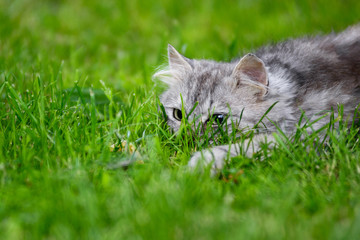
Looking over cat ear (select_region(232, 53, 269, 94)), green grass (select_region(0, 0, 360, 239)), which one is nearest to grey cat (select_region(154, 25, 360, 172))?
cat ear (select_region(232, 53, 269, 94))

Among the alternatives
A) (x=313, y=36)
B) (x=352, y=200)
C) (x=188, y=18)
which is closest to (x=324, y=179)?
(x=352, y=200)

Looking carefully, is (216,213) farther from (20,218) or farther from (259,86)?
(259,86)

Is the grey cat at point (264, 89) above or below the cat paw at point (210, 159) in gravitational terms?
above

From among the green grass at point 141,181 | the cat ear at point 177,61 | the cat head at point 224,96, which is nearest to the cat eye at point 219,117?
the cat head at point 224,96

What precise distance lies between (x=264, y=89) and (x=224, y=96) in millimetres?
267

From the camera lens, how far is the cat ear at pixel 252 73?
282 centimetres

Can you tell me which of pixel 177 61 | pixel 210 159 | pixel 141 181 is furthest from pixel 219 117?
pixel 141 181

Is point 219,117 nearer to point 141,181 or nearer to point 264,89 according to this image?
point 264,89

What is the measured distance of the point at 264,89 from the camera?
2.88m

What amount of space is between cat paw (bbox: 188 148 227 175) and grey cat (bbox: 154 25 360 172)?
2 cm

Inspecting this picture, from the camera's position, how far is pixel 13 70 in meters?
3.84

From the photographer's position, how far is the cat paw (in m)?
2.34

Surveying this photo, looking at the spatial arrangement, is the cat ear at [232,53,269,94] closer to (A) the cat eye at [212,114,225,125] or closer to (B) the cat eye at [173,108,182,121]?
(A) the cat eye at [212,114,225,125]

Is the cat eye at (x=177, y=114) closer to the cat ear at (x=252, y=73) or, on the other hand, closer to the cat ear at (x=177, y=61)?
the cat ear at (x=177, y=61)
